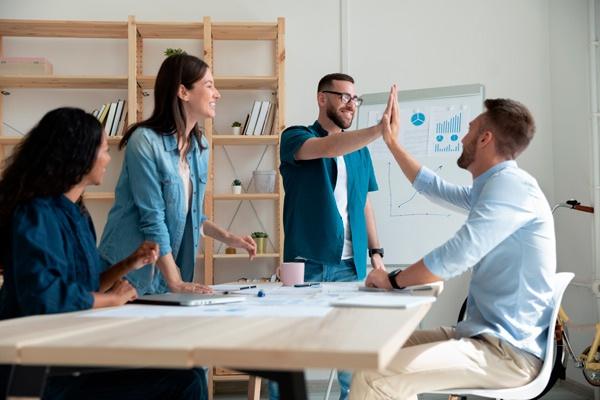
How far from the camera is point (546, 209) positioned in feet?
6.47

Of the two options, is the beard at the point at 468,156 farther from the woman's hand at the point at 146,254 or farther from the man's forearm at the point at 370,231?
the woman's hand at the point at 146,254

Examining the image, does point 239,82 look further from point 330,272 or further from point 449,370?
point 449,370

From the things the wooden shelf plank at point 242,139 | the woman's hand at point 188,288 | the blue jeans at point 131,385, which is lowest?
the blue jeans at point 131,385

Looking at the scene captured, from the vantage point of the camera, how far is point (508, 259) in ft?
6.35

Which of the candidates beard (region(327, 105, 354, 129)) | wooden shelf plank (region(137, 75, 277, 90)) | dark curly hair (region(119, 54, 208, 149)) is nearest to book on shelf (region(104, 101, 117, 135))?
wooden shelf plank (region(137, 75, 277, 90))

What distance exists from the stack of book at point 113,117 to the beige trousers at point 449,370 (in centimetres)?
292

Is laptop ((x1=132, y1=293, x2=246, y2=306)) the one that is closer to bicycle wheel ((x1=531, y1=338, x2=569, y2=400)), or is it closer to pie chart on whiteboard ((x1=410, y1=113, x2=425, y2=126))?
bicycle wheel ((x1=531, y1=338, x2=569, y2=400))

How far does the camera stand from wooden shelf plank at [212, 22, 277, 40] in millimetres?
4137

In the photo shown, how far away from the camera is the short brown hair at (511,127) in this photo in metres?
2.12

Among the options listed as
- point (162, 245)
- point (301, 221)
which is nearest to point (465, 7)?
point (301, 221)

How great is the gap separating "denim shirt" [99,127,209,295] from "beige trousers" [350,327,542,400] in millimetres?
738

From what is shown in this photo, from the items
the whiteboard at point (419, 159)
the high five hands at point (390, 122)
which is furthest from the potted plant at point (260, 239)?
the high five hands at point (390, 122)

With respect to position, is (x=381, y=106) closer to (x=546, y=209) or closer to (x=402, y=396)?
(x=546, y=209)

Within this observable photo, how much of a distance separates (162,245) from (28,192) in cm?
53
